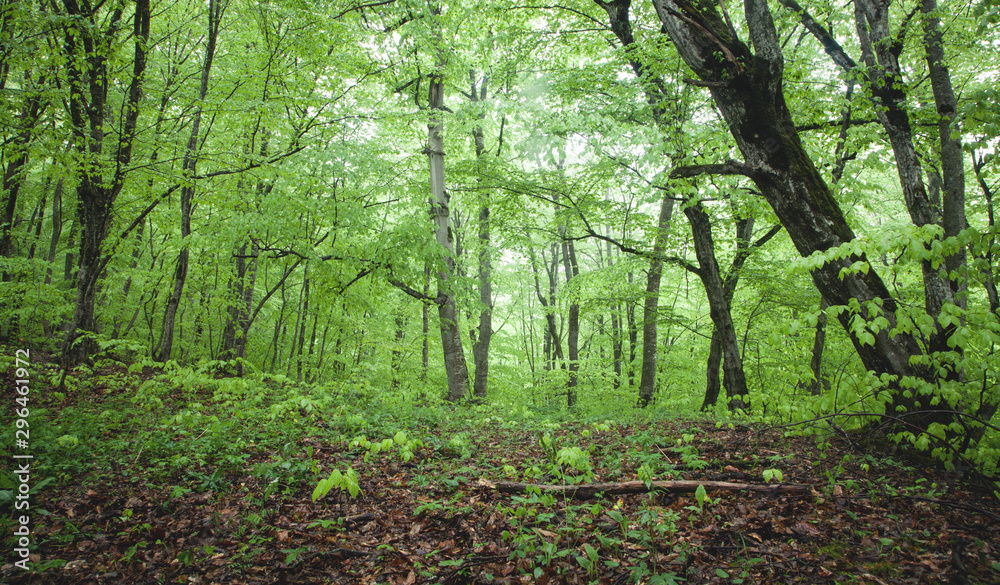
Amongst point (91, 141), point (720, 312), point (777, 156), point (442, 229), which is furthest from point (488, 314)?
point (777, 156)

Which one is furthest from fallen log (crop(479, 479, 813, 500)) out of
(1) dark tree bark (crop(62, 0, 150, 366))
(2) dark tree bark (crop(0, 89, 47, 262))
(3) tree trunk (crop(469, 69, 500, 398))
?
Result: (3) tree trunk (crop(469, 69, 500, 398))

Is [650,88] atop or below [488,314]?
atop

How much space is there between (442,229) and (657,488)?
7.19 meters

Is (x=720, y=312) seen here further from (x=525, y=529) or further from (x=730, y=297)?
(x=525, y=529)

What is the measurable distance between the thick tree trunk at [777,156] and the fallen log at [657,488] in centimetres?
150

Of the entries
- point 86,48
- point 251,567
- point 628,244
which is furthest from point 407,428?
point 86,48

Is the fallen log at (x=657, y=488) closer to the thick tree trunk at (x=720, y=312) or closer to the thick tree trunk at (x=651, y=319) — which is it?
the thick tree trunk at (x=720, y=312)

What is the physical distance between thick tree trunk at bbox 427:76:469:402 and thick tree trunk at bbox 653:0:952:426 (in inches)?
245

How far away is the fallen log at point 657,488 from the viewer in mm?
3496

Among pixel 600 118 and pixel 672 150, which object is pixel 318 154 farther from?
pixel 672 150

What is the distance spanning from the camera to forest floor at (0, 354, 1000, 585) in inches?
102

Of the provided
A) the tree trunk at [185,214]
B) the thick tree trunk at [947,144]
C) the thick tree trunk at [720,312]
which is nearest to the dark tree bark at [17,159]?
the tree trunk at [185,214]

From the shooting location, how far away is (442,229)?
31.2 feet

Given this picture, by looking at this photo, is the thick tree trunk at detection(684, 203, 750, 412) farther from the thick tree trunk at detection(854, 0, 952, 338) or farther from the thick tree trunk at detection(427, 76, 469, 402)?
the thick tree trunk at detection(427, 76, 469, 402)
